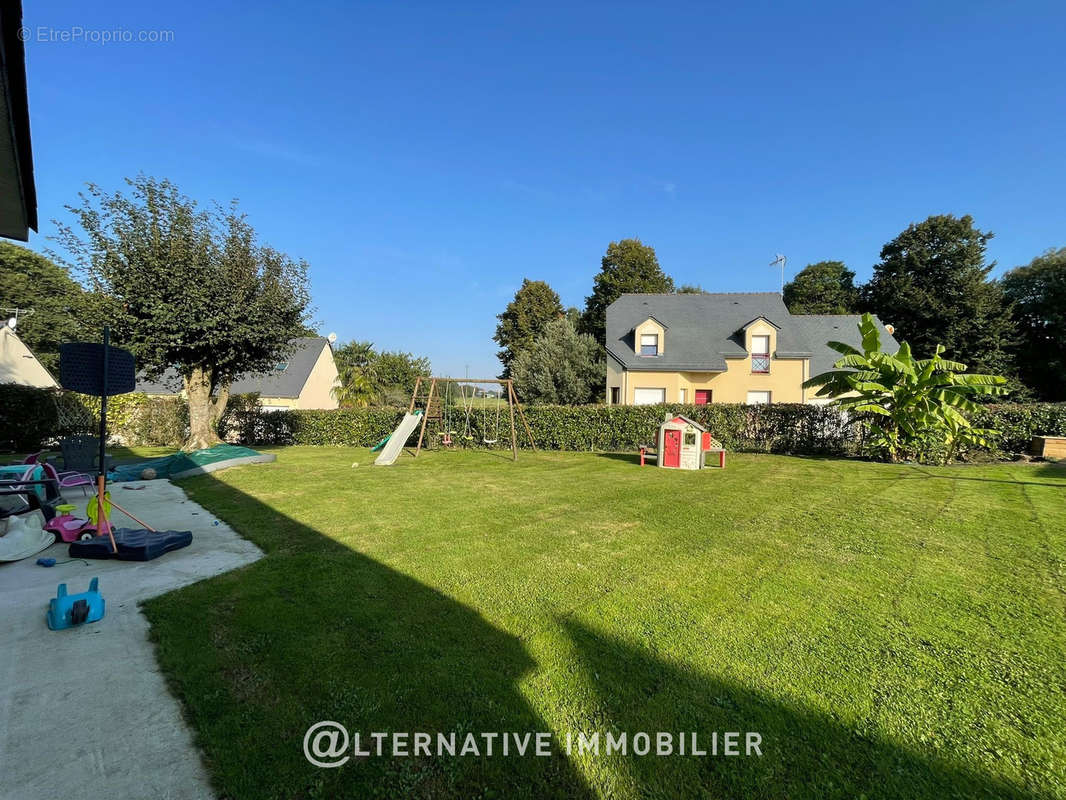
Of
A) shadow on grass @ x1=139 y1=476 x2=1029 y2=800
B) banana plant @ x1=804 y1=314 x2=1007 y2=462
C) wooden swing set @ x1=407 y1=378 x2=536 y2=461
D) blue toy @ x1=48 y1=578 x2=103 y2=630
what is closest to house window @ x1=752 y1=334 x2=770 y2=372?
banana plant @ x1=804 y1=314 x2=1007 y2=462

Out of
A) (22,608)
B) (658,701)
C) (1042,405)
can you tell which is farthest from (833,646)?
(1042,405)

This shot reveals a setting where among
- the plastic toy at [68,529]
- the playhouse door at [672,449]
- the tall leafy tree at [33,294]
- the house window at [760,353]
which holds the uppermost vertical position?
the tall leafy tree at [33,294]

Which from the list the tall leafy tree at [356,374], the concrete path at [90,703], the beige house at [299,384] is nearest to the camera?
the concrete path at [90,703]

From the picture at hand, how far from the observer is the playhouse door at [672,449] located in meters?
12.2

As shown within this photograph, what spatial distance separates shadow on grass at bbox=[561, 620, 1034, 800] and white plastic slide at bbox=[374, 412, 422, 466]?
10.7 metres

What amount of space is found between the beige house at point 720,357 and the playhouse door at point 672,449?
11.2 meters

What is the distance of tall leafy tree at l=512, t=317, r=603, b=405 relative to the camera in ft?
91.9

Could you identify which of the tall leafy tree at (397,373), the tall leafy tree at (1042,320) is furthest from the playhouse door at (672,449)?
the tall leafy tree at (1042,320)

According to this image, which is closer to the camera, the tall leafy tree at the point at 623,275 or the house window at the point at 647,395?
the house window at the point at 647,395

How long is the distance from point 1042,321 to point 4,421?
5424 cm

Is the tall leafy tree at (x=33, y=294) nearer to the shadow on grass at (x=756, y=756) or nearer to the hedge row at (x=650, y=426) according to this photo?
the hedge row at (x=650, y=426)

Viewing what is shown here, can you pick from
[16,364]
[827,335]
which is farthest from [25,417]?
[827,335]

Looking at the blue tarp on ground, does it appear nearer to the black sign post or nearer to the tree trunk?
the tree trunk

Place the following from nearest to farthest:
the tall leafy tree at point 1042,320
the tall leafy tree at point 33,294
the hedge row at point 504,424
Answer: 1. the hedge row at point 504,424
2. the tall leafy tree at point 1042,320
3. the tall leafy tree at point 33,294
